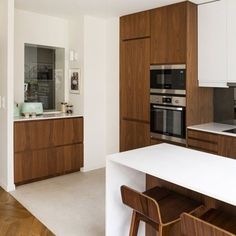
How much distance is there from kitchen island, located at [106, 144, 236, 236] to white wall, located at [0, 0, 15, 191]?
209cm

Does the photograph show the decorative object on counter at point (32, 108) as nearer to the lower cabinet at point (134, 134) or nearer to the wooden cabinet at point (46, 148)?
the wooden cabinet at point (46, 148)

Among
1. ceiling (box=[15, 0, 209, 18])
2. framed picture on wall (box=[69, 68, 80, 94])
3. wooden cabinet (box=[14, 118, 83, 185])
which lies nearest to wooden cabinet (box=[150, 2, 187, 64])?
ceiling (box=[15, 0, 209, 18])

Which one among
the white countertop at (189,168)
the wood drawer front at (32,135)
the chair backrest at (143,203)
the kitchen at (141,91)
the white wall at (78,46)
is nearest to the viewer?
the white countertop at (189,168)

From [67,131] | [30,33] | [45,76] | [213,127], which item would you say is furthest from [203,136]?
[30,33]

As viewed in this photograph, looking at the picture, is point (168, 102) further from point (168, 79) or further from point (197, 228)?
point (197, 228)

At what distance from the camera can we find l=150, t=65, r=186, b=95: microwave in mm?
3625

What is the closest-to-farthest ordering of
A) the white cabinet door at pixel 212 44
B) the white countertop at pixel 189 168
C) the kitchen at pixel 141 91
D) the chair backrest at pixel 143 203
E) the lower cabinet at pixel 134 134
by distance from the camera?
the white countertop at pixel 189 168 → the chair backrest at pixel 143 203 → the white cabinet door at pixel 212 44 → the kitchen at pixel 141 91 → the lower cabinet at pixel 134 134

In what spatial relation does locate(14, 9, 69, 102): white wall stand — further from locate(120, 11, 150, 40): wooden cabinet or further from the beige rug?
the beige rug

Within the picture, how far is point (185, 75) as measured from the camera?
3576mm

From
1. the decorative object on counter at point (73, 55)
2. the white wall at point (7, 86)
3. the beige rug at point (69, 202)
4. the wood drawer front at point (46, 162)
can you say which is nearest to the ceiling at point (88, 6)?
the white wall at point (7, 86)

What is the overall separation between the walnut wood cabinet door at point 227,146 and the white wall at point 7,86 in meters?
2.67

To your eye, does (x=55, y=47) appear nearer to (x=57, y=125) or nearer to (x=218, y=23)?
(x=57, y=125)

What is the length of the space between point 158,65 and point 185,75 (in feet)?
1.54

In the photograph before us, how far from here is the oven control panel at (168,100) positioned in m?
3.65
